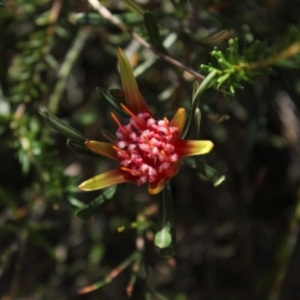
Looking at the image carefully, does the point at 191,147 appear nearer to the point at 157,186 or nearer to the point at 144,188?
the point at 157,186

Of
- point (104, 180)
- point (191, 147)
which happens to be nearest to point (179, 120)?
point (191, 147)

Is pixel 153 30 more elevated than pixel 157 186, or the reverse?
pixel 153 30

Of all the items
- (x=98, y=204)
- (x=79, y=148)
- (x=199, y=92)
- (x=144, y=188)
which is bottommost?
(x=144, y=188)

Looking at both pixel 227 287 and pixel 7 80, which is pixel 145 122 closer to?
pixel 7 80

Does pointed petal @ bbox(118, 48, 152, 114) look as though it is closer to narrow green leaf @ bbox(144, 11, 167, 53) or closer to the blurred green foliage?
narrow green leaf @ bbox(144, 11, 167, 53)

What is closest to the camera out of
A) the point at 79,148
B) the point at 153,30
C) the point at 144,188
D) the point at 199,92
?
the point at 199,92

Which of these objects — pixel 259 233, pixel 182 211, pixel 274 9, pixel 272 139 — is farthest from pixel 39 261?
pixel 274 9

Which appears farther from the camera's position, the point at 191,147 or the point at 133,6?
the point at 133,6
